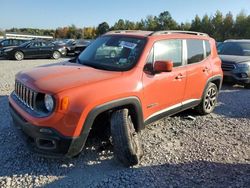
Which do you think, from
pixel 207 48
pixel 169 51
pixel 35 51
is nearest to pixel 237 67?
pixel 207 48

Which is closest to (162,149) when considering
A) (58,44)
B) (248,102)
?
(248,102)

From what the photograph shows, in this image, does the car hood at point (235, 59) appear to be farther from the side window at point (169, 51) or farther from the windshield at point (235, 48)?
the side window at point (169, 51)

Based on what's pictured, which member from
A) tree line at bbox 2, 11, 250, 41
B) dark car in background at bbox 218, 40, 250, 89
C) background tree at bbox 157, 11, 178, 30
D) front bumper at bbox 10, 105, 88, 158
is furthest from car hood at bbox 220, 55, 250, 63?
background tree at bbox 157, 11, 178, 30

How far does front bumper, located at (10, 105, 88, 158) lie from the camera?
134 inches

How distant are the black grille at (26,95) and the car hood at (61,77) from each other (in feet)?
0.24

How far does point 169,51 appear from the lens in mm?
4816

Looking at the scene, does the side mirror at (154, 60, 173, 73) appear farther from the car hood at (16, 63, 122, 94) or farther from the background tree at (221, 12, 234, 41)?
the background tree at (221, 12, 234, 41)

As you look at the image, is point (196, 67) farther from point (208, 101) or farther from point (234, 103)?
point (234, 103)

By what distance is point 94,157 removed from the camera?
4105 millimetres

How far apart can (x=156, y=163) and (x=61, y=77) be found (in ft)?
5.89

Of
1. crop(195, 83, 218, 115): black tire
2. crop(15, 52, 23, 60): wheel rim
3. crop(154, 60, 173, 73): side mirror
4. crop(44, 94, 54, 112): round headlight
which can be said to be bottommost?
crop(195, 83, 218, 115): black tire

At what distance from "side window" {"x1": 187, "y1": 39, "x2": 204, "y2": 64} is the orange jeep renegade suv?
20 millimetres

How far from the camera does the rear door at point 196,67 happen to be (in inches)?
207

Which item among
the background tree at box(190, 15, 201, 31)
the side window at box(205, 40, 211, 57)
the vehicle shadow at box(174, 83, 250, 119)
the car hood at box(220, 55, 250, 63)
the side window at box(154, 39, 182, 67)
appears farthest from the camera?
the background tree at box(190, 15, 201, 31)
